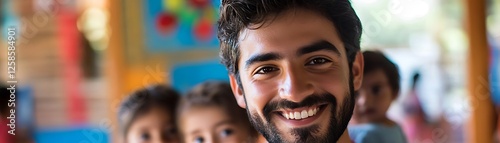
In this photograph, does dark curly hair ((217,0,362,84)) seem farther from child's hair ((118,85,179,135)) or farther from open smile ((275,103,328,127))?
child's hair ((118,85,179,135))

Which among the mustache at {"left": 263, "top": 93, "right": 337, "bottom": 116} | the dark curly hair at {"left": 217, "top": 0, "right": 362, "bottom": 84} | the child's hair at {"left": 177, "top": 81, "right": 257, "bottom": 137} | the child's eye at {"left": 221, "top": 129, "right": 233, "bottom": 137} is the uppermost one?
the dark curly hair at {"left": 217, "top": 0, "right": 362, "bottom": 84}

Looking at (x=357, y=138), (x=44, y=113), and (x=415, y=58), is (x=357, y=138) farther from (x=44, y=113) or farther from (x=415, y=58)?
(x=44, y=113)

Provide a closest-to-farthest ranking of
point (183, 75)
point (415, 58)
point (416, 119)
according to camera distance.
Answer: point (416, 119) < point (415, 58) < point (183, 75)

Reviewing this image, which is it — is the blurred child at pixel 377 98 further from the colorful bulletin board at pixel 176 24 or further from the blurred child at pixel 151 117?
the colorful bulletin board at pixel 176 24

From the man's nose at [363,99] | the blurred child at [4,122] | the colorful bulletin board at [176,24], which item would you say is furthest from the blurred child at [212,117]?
the colorful bulletin board at [176,24]

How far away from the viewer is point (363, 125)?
0.53 m

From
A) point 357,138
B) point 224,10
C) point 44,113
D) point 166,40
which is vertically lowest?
point 44,113

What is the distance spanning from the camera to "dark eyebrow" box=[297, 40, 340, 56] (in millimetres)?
413

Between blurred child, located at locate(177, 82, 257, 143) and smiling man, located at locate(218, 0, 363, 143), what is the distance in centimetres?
18

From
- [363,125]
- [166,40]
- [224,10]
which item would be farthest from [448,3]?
[224,10]

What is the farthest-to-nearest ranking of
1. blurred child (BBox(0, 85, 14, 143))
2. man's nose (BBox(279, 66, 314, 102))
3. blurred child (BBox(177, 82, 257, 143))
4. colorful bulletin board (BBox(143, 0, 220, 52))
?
colorful bulletin board (BBox(143, 0, 220, 52)), blurred child (BBox(0, 85, 14, 143)), blurred child (BBox(177, 82, 257, 143)), man's nose (BBox(279, 66, 314, 102))

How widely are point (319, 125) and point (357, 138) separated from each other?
0.31 ft

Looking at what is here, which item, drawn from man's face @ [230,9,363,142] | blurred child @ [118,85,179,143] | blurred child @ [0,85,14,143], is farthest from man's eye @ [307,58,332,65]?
blurred child @ [0,85,14,143]

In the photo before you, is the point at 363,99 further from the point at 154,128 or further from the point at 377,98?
the point at 154,128
